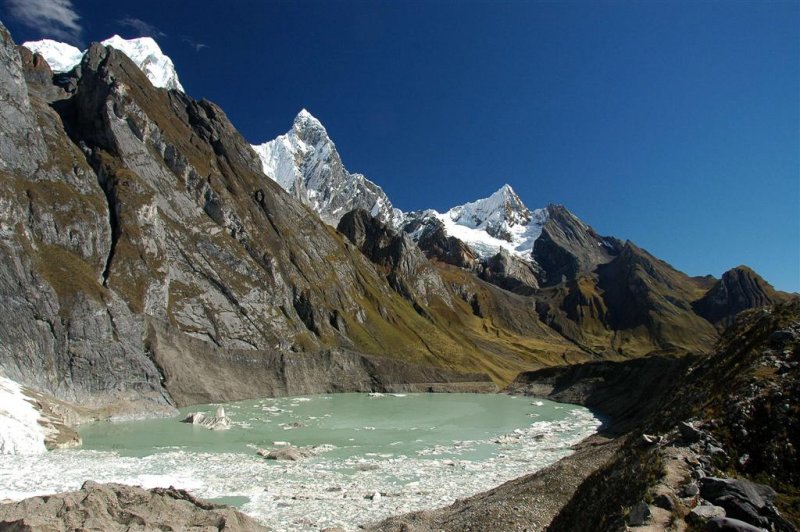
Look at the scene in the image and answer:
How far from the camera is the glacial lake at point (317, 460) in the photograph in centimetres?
2861

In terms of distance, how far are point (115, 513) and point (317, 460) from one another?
2303cm

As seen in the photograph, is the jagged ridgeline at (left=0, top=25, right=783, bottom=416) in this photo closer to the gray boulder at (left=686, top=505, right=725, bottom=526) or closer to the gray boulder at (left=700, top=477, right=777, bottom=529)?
the gray boulder at (left=686, top=505, right=725, bottom=526)

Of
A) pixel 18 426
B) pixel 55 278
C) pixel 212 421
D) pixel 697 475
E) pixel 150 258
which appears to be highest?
pixel 150 258

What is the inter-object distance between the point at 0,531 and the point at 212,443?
109 feet

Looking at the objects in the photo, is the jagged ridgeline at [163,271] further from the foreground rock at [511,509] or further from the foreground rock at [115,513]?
the foreground rock at [511,509]

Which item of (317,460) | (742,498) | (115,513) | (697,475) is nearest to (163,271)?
(317,460)

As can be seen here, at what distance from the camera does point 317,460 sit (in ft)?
136

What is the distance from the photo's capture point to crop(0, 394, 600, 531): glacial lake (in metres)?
28.6

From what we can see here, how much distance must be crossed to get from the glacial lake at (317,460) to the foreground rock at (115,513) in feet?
12.4

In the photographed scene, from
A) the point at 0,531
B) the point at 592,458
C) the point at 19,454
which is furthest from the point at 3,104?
the point at 592,458

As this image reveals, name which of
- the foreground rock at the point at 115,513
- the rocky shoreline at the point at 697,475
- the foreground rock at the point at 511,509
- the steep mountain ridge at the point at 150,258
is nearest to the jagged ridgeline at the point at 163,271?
the steep mountain ridge at the point at 150,258

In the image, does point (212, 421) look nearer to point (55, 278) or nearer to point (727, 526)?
point (55, 278)

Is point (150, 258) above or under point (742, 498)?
above

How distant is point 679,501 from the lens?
36.3ft
